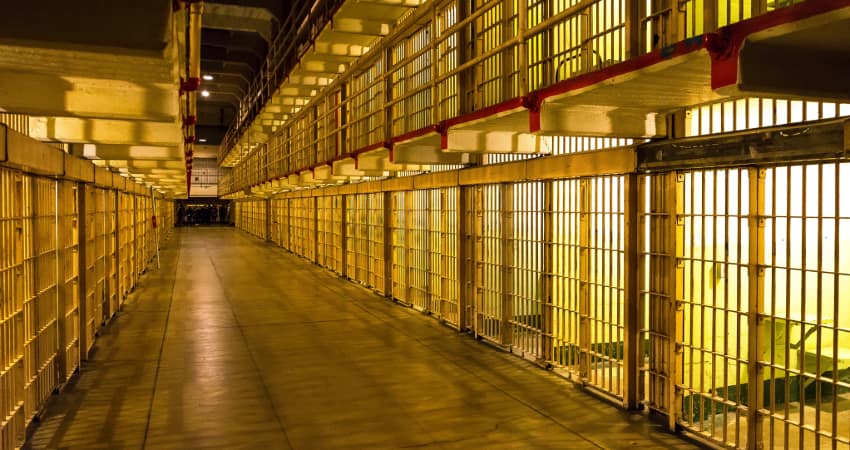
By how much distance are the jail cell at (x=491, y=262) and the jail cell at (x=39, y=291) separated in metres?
4.76

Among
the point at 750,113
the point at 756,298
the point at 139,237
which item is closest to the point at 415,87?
the point at 750,113

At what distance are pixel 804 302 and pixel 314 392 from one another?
4197 mm

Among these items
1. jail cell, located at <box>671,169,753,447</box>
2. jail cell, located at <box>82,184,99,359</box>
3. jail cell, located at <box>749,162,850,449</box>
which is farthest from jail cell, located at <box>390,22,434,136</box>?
jail cell, located at <box>749,162,850,449</box>

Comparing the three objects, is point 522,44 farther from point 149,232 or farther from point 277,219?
point 277,219

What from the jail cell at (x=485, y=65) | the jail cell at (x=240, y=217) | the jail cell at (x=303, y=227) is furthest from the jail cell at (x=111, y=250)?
the jail cell at (x=240, y=217)

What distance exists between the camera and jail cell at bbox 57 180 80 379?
20.6ft

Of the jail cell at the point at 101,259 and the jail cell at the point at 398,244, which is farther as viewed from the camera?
the jail cell at the point at 398,244

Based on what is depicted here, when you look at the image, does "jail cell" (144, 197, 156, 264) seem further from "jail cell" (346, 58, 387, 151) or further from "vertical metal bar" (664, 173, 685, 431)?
"vertical metal bar" (664, 173, 685, 431)

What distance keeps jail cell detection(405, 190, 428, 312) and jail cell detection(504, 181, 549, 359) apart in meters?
2.80

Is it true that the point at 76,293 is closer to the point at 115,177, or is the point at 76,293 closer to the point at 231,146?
the point at 115,177

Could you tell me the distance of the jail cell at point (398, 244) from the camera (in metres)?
11.7

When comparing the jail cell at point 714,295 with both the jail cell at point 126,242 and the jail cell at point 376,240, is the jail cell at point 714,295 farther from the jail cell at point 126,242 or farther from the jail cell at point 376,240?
the jail cell at point 126,242

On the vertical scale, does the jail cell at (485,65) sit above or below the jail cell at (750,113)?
above

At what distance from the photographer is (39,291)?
545cm
